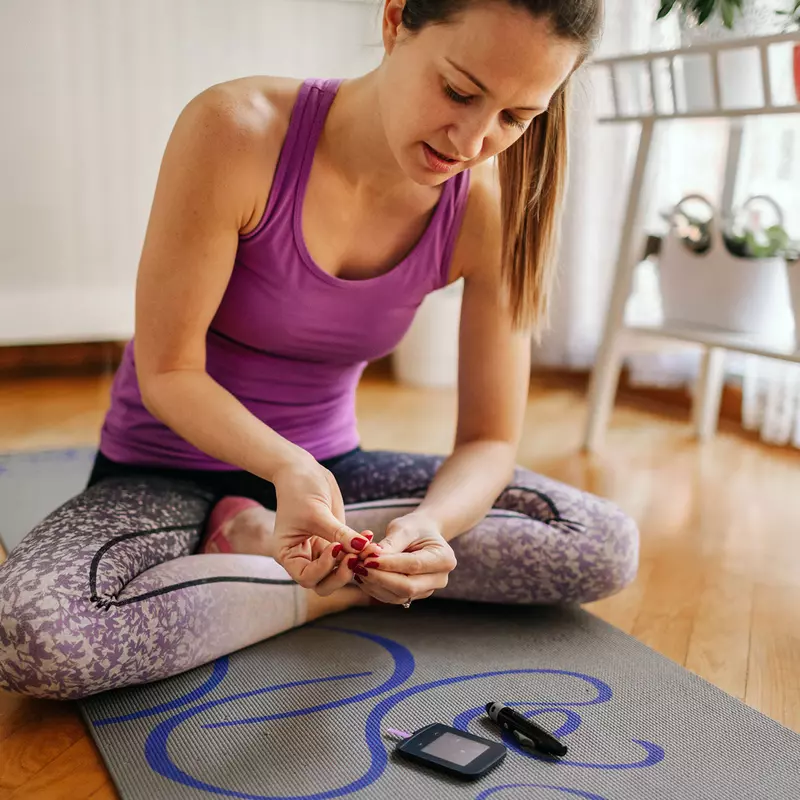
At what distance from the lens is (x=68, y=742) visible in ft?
3.12

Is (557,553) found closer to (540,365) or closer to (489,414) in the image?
(489,414)

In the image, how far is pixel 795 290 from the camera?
1.77 metres

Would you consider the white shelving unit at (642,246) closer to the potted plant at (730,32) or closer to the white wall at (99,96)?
the potted plant at (730,32)

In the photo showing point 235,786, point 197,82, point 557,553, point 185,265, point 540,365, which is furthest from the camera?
point 540,365

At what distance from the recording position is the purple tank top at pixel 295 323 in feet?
3.64

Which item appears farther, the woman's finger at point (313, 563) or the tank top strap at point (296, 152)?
the tank top strap at point (296, 152)

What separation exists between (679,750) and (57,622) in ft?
1.94

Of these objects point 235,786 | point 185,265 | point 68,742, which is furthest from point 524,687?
point 185,265

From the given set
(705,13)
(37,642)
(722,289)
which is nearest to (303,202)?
(37,642)

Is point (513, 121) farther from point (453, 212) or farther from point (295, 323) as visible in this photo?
point (295, 323)

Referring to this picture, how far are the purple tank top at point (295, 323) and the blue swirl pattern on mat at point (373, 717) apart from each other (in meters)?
0.30

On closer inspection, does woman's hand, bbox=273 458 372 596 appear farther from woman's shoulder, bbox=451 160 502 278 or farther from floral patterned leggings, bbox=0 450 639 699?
woman's shoulder, bbox=451 160 502 278

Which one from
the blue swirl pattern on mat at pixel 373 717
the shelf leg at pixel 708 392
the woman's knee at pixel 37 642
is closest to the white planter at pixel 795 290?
the shelf leg at pixel 708 392

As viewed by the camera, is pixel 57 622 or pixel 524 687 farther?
pixel 524 687
